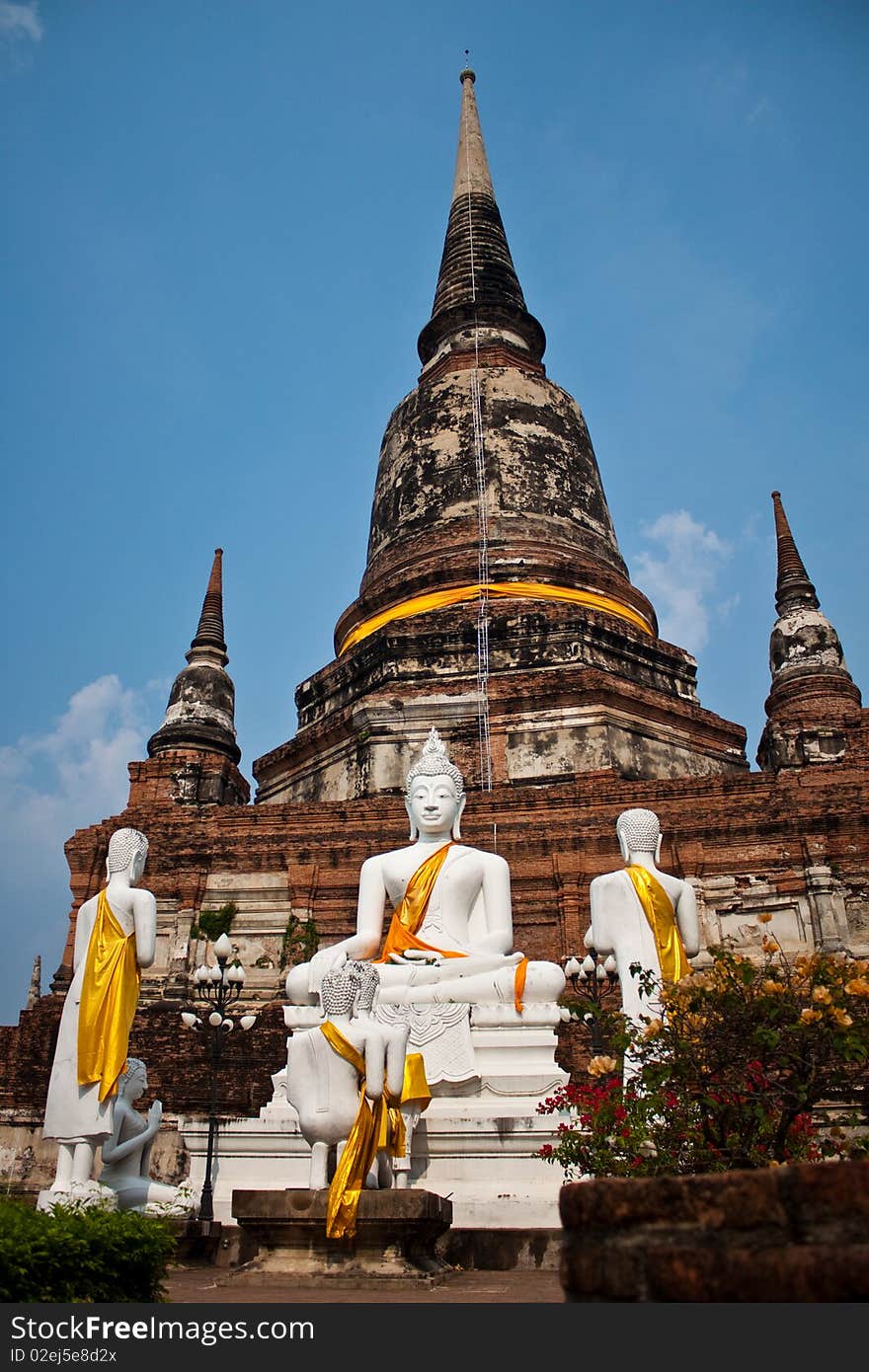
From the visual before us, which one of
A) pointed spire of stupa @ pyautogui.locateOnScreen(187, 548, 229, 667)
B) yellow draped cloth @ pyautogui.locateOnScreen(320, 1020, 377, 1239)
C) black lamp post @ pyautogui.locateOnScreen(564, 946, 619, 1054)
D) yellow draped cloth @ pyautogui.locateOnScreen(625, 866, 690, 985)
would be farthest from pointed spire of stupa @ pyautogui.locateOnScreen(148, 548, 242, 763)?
yellow draped cloth @ pyautogui.locateOnScreen(320, 1020, 377, 1239)

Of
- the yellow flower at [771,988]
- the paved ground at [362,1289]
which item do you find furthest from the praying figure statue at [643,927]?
the paved ground at [362,1289]

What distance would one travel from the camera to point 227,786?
68.6 feet

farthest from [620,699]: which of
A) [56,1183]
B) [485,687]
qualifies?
[56,1183]

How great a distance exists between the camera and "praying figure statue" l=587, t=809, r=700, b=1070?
8.18 m

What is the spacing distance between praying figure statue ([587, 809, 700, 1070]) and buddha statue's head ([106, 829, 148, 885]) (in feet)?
11.5

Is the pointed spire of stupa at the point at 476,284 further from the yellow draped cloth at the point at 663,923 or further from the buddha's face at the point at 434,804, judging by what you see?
the yellow draped cloth at the point at 663,923

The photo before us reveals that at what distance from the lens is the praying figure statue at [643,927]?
8.18 meters

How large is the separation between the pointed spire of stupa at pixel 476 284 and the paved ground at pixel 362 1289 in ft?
73.2

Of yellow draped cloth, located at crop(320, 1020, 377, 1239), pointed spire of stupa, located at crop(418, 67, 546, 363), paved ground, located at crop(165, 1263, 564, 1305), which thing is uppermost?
pointed spire of stupa, located at crop(418, 67, 546, 363)

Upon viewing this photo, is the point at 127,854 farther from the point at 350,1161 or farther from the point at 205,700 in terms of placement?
the point at 205,700

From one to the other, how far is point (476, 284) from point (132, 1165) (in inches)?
922

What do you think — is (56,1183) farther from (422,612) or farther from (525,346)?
(525,346)

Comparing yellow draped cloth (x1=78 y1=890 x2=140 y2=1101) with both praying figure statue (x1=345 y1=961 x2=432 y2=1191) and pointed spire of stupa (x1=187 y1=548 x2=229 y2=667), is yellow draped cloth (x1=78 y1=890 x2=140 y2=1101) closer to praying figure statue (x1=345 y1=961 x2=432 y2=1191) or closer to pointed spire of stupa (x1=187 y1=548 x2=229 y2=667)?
praying figure statue (x1=345 y1=961 x2=432 y2=1191)

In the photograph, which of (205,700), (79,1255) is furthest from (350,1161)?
(205,700)
